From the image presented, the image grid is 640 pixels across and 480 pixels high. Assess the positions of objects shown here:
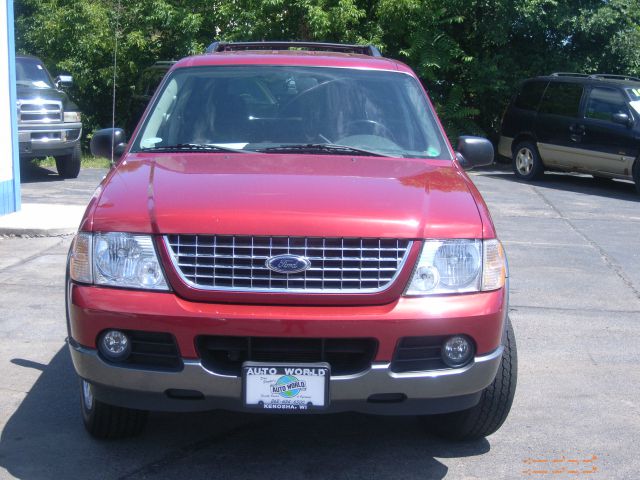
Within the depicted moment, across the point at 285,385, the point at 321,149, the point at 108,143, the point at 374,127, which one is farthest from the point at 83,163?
the point at 285,385

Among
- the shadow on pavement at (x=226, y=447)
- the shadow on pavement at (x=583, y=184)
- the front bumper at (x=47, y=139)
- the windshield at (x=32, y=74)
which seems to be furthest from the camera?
the shadow on pavement at (x=583, y=184)

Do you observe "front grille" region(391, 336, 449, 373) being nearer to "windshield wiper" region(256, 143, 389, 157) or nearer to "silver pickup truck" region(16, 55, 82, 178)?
"windshield wiper" region(256, 143, 389, 157)

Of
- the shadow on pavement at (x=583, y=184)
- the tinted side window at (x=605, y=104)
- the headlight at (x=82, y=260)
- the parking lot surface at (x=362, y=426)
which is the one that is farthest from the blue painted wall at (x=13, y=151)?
the tinted side window at (x=605, y=104)

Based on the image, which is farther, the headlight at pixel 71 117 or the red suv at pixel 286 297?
the headlight at pixel 71 117

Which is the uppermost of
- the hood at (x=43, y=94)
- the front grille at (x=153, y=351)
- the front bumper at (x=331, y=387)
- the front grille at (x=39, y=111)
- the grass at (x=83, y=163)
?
the front grille at (x=153, y=351)

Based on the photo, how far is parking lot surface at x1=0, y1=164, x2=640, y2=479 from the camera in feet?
13.7

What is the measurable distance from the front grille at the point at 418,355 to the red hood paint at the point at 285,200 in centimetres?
42

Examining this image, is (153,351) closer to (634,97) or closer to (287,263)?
(287,263)

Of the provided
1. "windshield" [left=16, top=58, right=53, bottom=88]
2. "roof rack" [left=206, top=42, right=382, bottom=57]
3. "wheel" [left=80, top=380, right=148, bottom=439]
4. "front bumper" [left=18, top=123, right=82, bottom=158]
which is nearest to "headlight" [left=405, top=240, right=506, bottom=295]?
"wheel" [left=80, top=380, right=148, bottom=439]

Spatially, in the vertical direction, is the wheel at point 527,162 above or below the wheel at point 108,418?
below

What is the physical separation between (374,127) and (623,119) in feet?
35.5

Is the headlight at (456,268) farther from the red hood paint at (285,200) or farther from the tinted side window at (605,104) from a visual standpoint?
the tinted side window at (605,104)

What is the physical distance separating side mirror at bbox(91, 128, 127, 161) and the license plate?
2.28 meters

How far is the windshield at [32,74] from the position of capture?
48.2 ft
